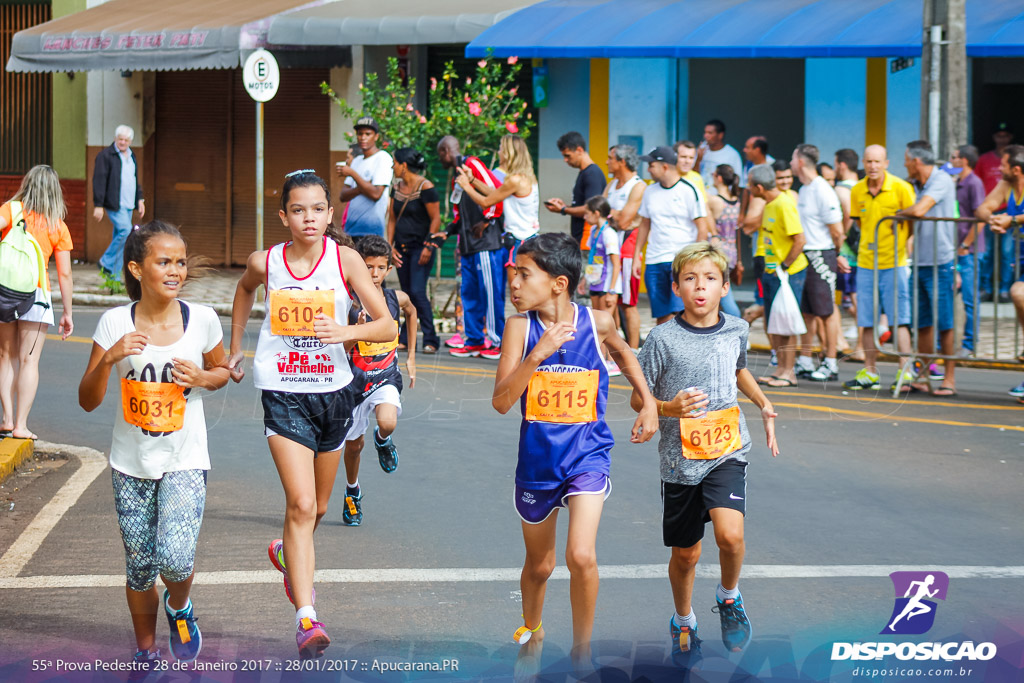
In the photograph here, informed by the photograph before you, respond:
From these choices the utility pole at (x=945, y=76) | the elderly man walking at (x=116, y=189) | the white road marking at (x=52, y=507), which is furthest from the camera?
the elderly man walking at (x=116, y=189)

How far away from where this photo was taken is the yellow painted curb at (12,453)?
7.97 m

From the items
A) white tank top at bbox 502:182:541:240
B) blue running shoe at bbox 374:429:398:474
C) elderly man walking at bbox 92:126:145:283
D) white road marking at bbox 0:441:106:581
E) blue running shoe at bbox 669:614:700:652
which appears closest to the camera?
blue running shoe at bbox 669:614:700:652

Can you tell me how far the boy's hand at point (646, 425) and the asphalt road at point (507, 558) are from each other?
0.78 meters

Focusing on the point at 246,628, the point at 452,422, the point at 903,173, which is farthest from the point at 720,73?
the point at 246,628

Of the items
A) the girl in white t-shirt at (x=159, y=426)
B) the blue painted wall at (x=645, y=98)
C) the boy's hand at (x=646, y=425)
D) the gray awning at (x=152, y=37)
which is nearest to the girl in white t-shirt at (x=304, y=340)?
the girl in white t-shirt at (x=159, y=426)

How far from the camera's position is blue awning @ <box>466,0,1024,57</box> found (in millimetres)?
15250

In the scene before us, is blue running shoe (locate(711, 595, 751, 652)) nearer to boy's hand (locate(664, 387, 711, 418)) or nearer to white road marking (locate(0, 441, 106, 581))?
boy's hand (locate(664, 387, 711, 418))

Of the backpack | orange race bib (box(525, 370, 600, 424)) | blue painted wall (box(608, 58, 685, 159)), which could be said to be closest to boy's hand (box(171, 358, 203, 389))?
orange race bib (box(525, 370, 600, 424))

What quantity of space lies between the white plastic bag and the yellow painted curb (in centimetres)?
578

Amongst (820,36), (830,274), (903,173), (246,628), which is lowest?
(246,628)

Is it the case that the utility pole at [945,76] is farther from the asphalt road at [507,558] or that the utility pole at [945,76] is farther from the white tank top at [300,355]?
the white tank top at [300,355]

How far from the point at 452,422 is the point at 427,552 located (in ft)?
11.1

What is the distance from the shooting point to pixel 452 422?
32.5 feet

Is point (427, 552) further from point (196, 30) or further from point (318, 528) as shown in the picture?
point (196, 30)
